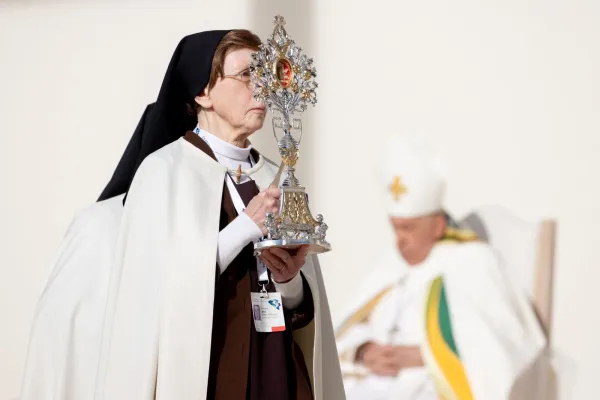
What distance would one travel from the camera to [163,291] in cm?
263

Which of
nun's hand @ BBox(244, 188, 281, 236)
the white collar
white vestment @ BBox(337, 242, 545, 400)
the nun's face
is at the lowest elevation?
white vestment @ BBox(337, 242, 545, 400)

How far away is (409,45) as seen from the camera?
16.6 ft

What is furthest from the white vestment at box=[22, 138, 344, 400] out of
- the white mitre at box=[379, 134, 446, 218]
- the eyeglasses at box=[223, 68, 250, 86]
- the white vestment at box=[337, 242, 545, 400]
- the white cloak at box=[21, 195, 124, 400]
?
the white mitre at box=[379, 134, 446, 218]

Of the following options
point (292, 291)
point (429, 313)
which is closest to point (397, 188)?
point (429, 313)

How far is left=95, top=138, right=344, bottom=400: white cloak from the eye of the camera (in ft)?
8.54

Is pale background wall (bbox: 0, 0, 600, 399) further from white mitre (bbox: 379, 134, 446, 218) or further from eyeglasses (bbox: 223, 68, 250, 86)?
eyeglasses (bbox: 223, 68, 250, 86)

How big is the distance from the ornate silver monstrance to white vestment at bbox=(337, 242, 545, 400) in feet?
7.40

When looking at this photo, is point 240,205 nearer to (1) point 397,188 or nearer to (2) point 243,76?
(2) point 243,76

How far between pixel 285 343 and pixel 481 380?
6.97ft

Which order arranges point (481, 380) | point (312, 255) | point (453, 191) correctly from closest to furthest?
point (312, 255) < point (481, 380) < point (453, 191)

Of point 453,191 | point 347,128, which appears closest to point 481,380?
point 453,191

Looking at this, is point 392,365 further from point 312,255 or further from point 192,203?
point 192,203

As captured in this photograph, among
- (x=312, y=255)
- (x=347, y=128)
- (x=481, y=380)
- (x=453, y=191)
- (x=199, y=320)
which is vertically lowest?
(x=481, y=380)

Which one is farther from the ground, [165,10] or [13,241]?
[165,10]
